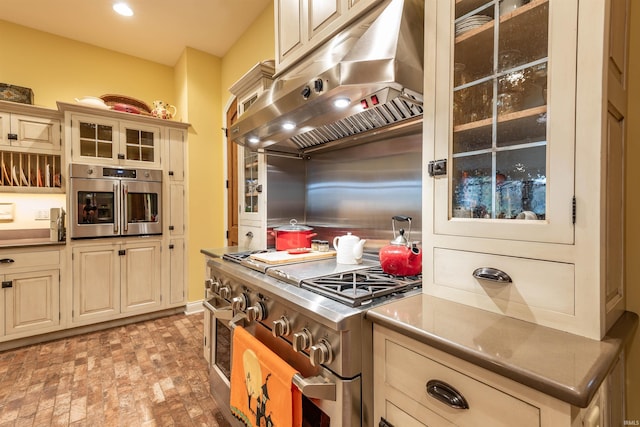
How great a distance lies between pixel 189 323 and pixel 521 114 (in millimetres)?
3471

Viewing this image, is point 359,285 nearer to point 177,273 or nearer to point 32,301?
point 177,273

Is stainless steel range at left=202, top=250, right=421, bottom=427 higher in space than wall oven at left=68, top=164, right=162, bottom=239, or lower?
lower

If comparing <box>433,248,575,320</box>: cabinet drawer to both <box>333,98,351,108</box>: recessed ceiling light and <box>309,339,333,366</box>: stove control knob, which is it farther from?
<box>333,98,351,108</box>: recessed ceiling light

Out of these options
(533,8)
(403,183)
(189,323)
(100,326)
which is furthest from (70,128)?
(533,8)

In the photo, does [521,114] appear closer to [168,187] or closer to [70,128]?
[168,187]

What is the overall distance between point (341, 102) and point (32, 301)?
11.1ft

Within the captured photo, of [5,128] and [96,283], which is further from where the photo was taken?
[96,283]

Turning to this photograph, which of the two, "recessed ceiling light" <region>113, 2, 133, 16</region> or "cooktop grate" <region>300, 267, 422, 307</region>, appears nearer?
"cooktop grate" <region>300, 267, 422, 307</region>

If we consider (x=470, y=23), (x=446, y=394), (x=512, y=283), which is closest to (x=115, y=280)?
(x=446, y=394)

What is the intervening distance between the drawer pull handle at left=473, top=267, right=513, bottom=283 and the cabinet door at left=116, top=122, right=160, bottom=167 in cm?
348

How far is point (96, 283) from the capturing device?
3049mm

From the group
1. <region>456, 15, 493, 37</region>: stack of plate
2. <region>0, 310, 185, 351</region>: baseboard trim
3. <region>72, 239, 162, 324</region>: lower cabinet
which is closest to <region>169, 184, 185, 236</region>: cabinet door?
<region>72, 239, 162, 324</region>: lower cabinet

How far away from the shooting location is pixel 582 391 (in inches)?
20.9

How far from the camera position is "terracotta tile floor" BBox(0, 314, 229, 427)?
5.83 feet
